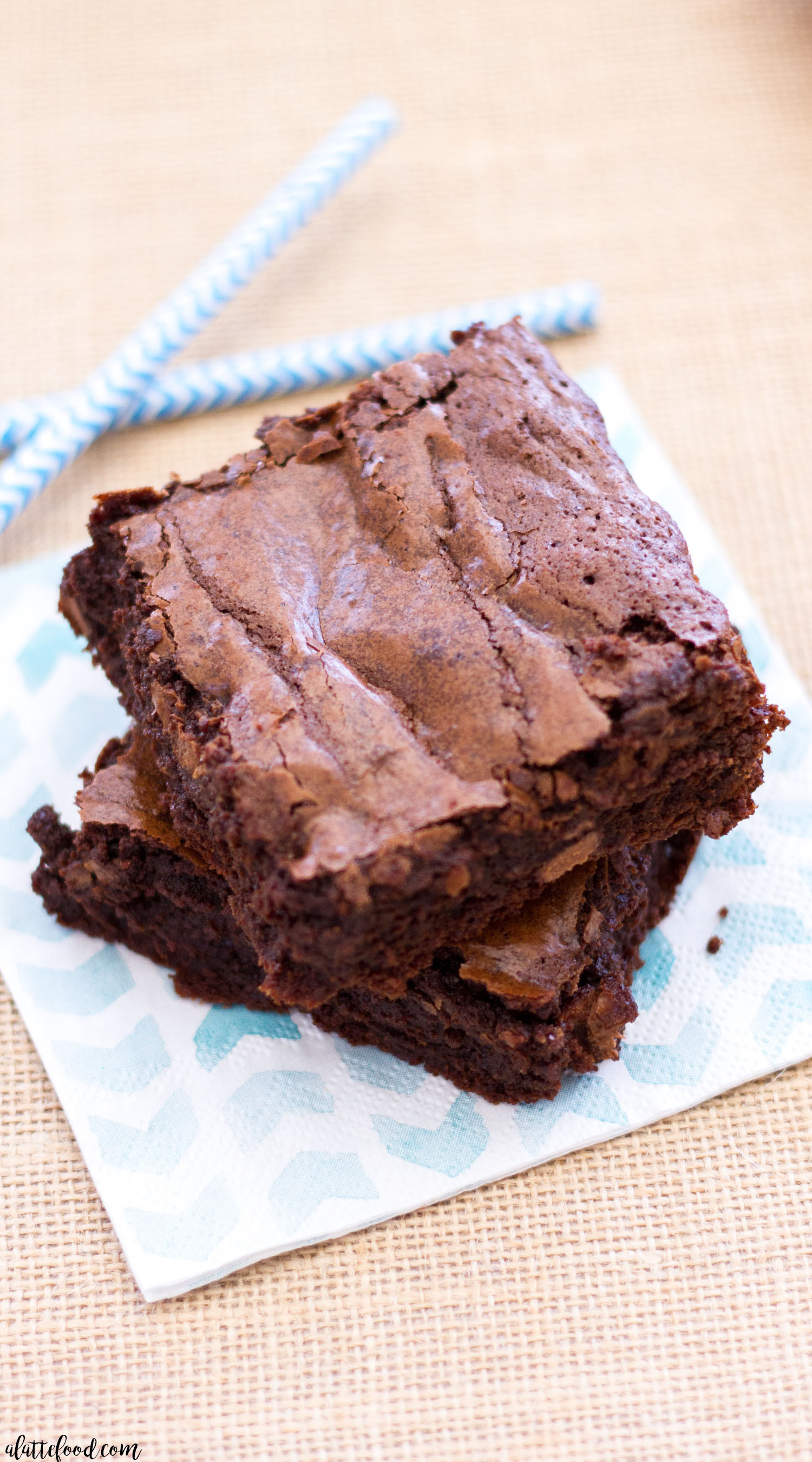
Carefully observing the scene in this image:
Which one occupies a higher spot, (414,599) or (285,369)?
(285,369)

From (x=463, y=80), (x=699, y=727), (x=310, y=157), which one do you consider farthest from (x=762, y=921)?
(x=463, y=80)

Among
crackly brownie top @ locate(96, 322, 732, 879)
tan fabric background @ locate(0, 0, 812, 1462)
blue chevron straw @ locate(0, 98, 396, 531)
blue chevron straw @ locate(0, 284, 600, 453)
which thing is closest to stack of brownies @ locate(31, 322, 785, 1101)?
crackly brownie top @ locate(96, 322, 732, 879)

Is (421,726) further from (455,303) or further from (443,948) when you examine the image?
(455,303)

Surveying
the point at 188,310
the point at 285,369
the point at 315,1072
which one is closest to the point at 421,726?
the point at 315,1072

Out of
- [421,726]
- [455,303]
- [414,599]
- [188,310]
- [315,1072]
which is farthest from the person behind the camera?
[455,303]

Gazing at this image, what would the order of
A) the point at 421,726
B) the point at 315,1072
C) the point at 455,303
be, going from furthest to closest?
the point at 455,303 < the point at 315,1072 < the point at 421,726

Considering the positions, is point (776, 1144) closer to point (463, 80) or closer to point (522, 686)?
point (522, 686)

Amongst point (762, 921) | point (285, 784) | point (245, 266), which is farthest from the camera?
point (245, 266)
